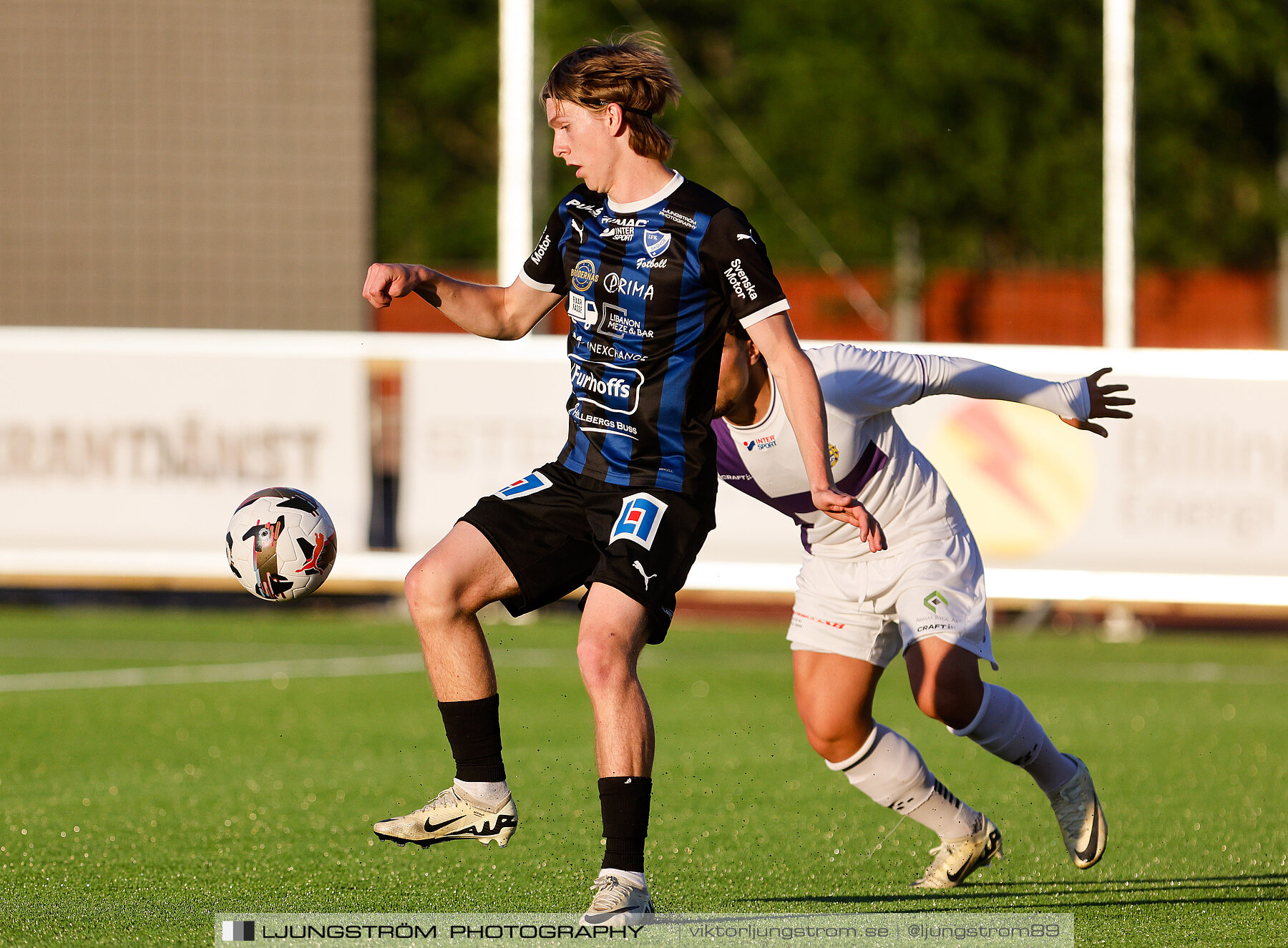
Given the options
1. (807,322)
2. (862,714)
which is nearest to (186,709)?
(862,714)

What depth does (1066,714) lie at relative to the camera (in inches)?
414

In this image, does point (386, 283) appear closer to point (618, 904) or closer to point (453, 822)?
point (453, 822)

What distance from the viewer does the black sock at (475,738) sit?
5.23 metres

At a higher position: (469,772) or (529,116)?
(529,116)

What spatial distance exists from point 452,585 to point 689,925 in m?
1.05

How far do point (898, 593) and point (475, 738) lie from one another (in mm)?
1429

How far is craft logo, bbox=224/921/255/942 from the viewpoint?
477cm

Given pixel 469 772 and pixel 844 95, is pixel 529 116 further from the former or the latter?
pixel 844 95

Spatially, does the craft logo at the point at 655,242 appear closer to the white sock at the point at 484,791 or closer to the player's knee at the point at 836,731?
the white sock at the point at 484,791

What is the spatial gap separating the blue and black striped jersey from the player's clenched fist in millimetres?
428

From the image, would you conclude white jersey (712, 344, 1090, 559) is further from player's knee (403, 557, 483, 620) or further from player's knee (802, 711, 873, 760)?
player's knee (403, 557, 483, 620)

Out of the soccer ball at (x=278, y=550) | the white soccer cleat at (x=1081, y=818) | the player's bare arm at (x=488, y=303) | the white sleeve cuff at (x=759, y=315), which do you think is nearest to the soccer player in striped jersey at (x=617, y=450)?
the white sleeve cuff at (x=759, y=315)

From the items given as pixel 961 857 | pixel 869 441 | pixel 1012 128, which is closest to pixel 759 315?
pixel 869 441

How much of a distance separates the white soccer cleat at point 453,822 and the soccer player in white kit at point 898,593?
4.01 ft
